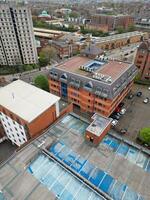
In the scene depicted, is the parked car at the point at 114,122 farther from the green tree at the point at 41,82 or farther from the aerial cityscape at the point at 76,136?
the green tree at the point at 41,82

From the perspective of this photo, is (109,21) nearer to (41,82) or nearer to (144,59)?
(144,59)

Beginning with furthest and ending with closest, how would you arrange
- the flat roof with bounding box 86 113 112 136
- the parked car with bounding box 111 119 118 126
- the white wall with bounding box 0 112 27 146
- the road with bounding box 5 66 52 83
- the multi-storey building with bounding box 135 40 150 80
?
1. the road with bounding box 5 66 52 83
2. the multi-storey building with bounding box 135 40 150 80
3. the parked car with bounding box 111 119 118 126
4. the white wall with bounding box 0 112 27 146
5. the flat roof with bounding box 86 113 112 136

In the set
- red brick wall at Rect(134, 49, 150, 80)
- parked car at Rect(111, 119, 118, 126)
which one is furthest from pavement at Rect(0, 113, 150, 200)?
red brick wall at Rect(134, 49, 150, 80)

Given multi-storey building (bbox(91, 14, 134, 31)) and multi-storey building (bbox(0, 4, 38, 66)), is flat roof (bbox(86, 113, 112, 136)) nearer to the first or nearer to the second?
multi-storey building (bbox(0, 4, 38, 66))

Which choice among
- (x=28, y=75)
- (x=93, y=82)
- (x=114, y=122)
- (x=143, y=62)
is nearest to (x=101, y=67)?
(x=93, y=82)

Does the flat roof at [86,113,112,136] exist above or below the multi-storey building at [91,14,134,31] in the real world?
below

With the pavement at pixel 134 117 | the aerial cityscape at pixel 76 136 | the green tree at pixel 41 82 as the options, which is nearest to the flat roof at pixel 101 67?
the aerial cityscape at pixel 76 136
